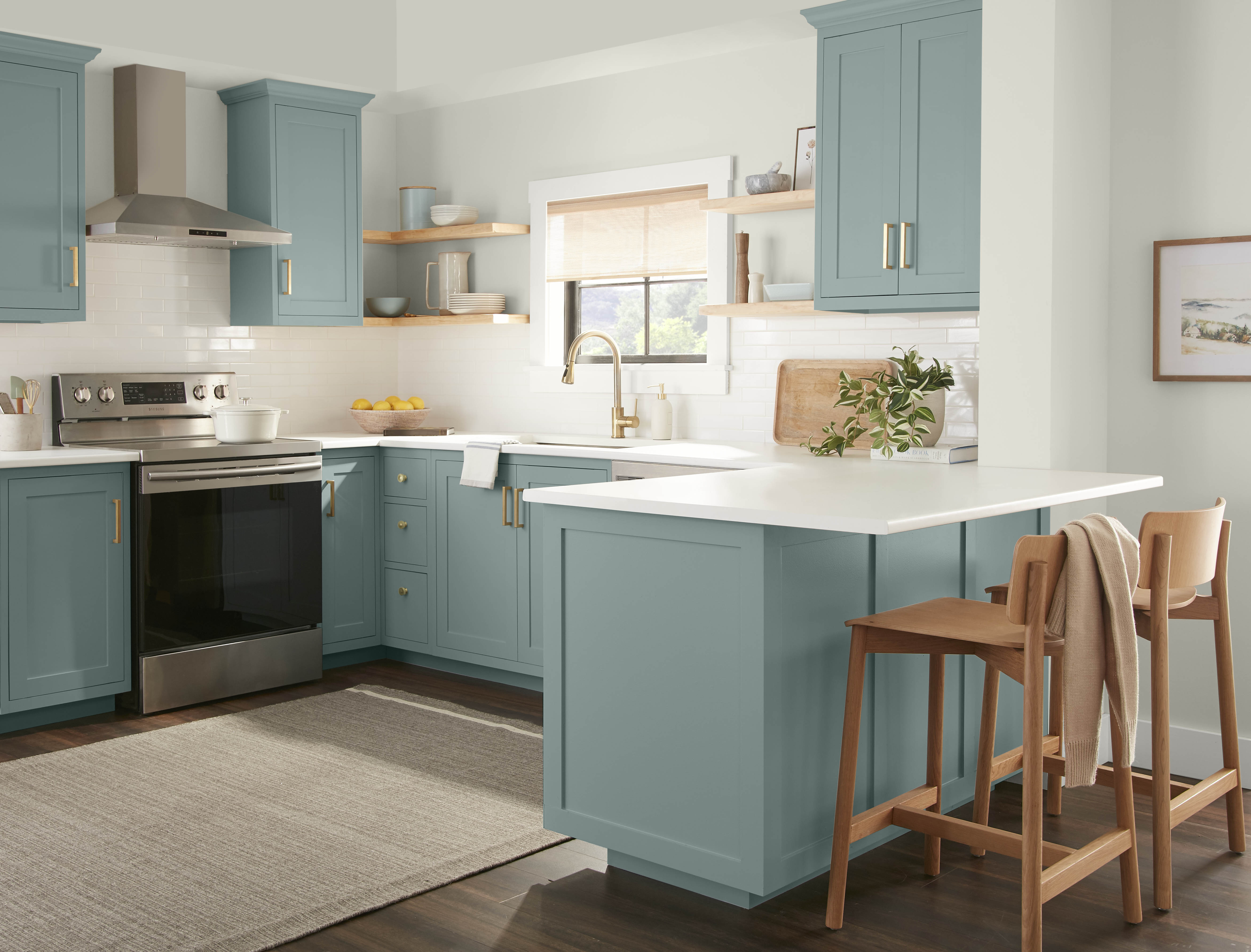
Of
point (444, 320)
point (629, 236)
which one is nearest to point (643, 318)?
point (629, 236)

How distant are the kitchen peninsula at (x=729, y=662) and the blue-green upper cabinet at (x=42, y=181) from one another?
2711 millimetres

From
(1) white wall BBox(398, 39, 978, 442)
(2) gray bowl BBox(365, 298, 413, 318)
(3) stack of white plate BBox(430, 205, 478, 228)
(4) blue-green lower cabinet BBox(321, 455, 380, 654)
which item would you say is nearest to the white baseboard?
(1) white wall BBox(398, 39, 978, 442)

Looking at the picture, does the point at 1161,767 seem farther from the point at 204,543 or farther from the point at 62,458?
the point at 62,458

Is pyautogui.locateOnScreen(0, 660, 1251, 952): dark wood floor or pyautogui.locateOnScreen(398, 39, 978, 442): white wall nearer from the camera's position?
pyautogui.locateOnScreen(0, 660, 1251, 952): dark wood floor

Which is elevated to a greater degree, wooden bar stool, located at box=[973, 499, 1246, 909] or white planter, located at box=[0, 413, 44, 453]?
white planter, located at box=[0, 413, 44, 453]

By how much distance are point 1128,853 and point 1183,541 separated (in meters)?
0.74

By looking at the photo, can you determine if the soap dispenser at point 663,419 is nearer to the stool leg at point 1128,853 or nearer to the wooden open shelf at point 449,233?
the wooden open shelf at point 449,233

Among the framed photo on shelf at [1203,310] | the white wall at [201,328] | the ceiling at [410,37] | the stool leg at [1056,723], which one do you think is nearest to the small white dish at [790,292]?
the ceiling at [410,37]

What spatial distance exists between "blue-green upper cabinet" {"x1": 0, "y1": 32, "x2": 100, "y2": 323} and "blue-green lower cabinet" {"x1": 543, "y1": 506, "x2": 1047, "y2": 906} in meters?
2.73

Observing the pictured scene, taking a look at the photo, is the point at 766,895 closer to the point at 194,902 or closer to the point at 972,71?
the point at 194,902

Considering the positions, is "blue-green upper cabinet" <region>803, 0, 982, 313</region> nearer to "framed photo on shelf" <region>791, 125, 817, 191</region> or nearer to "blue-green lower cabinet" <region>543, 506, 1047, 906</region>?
"framed photo on shelf" <region>791, 125, 817, 191</region>

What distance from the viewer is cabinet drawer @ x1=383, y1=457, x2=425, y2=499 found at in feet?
17.3

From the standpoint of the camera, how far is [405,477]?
17.5 ft

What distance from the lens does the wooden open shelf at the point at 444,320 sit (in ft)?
18.7
